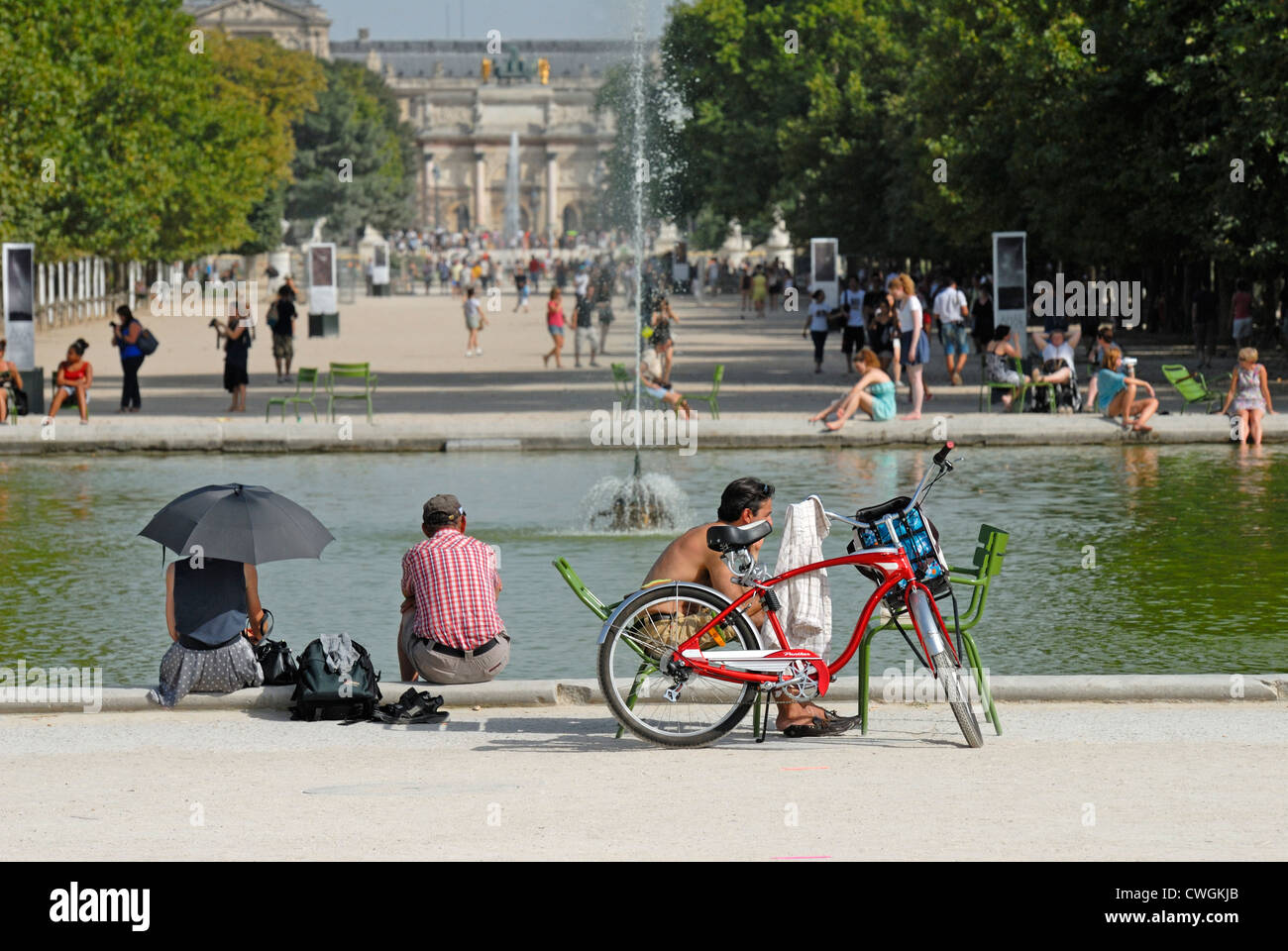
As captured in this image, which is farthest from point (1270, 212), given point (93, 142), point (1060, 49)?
point (93, 142)

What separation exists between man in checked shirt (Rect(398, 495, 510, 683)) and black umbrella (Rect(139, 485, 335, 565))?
564mm

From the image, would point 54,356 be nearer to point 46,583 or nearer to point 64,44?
point 64,44

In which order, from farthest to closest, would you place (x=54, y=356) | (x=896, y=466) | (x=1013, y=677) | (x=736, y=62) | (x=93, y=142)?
(x=736, y=62), (x=93, y=142), (x=54, y=356), (x=896, y=466), (x=1013, y=677)

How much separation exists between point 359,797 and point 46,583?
7.03 metres

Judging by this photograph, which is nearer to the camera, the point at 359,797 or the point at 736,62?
the point at 359,797

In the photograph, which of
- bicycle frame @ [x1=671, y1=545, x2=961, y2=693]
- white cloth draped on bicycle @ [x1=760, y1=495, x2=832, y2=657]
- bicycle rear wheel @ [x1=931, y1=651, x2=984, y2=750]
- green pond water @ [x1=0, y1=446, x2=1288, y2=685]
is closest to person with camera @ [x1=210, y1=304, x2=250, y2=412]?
green pond water @ [x1=0, y1=446, x2=1288, y2=685]

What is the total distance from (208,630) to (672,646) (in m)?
2.43

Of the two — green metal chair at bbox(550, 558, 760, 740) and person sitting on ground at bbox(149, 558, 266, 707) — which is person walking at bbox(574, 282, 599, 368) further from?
green metal chair at bbox(550, 558, 760, 740)

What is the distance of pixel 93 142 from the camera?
57.8 meters

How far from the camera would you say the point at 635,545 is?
1639cm

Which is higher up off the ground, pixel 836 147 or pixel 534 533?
pixel 836 147

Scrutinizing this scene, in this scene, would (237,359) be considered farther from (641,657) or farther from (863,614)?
(863,614)

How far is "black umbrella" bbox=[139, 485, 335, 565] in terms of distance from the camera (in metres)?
9.80

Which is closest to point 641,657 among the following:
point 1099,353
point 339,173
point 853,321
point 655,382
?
point 655,382
